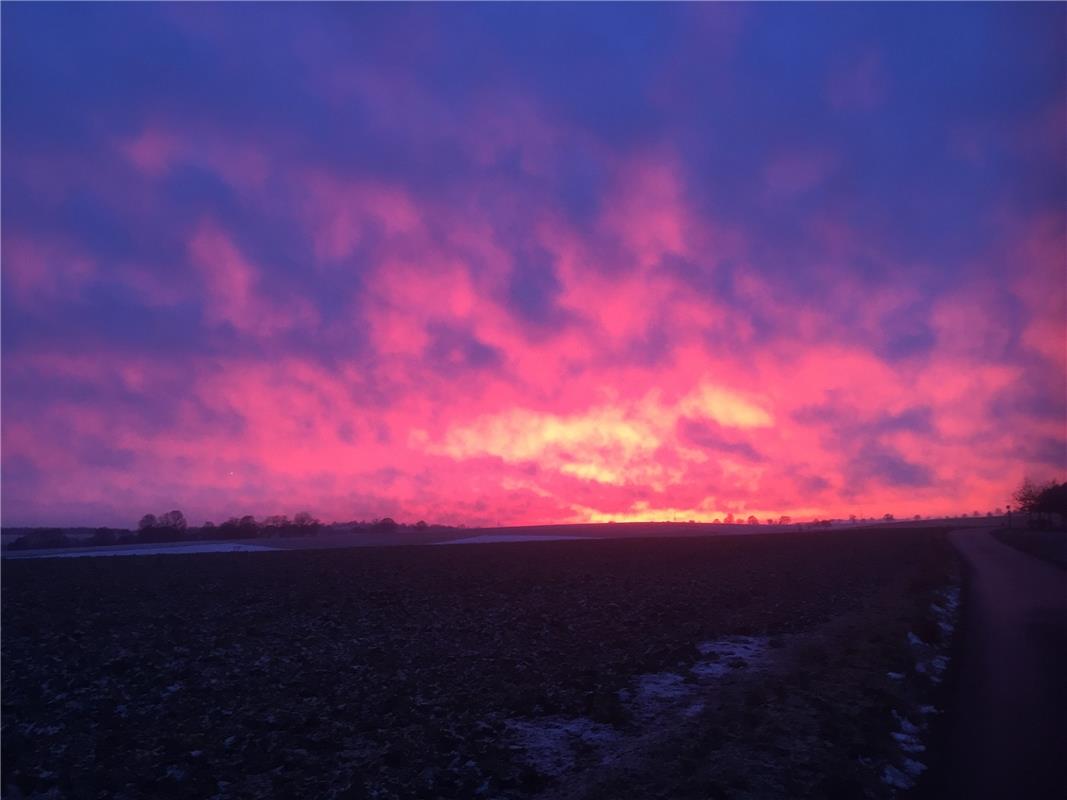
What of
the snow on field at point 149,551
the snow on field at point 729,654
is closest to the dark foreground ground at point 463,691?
the snow on field at point 729,654

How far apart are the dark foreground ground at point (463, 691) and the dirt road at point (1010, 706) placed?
118cm

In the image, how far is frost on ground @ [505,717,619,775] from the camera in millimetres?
14453

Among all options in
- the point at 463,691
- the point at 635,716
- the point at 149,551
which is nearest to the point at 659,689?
the point at 635,716

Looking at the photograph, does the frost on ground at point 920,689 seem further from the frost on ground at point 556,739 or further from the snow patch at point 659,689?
the frost on ground at point 556,739

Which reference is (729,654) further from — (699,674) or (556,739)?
(556,739)

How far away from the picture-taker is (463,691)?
2022 cm

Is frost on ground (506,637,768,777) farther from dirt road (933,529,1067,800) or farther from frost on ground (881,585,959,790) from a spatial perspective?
dirt road (933,529,1067,800)

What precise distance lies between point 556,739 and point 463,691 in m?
5.01

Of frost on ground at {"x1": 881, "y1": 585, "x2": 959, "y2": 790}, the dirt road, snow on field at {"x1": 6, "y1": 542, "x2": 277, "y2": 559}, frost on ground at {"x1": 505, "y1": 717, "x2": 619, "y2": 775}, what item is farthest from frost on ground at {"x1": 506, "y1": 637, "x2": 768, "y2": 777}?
snow on field at {"x1": 6, "y1": 542, "x2": 277, "y2": 559}

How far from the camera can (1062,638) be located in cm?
2427

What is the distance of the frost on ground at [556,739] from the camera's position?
14453 mm

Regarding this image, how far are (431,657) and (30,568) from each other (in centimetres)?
5742

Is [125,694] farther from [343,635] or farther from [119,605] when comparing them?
[119,605]

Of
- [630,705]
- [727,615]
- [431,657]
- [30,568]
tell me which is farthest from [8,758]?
[30,568]
